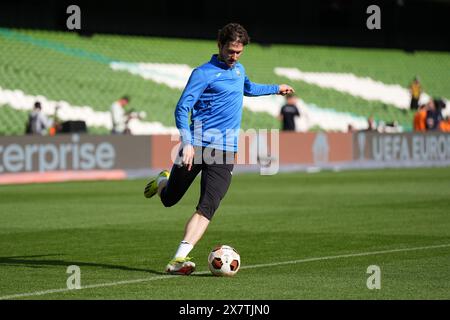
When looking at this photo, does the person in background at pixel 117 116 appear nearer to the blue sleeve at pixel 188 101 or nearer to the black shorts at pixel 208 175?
the black shorts at pixel 208 175

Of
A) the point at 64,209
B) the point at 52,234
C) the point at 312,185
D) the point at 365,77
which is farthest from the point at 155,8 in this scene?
the point at 52,234

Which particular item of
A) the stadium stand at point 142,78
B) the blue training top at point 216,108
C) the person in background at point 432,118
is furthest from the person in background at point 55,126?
the blue training top at point 216,108

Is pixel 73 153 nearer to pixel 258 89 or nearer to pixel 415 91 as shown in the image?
pixel 258 89

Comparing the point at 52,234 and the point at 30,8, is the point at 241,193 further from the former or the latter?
the point at 30,8

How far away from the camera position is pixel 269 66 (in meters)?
46.1

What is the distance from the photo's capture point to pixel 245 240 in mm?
14539

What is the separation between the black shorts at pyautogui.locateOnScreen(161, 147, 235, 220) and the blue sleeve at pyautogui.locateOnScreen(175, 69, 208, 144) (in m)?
0.33

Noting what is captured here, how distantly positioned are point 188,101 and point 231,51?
65cm

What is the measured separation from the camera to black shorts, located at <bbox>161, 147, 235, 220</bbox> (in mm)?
11055

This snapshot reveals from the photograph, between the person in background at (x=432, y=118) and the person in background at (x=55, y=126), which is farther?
the person in background at (x=432, y=118)

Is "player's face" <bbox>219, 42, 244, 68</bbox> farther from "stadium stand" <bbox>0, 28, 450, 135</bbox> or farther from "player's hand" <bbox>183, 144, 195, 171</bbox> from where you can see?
"stadium stand" <bbox>0, 28, 450, 135</bbox>

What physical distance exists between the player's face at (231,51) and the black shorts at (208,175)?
0.91 m

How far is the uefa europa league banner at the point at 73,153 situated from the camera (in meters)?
27.4
